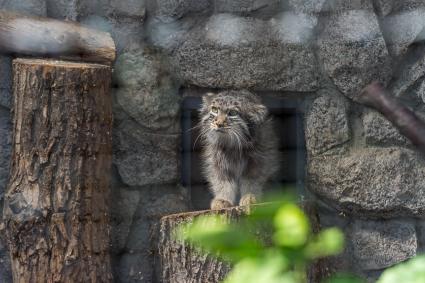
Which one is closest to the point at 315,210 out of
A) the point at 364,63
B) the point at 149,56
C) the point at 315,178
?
the point at 315,178

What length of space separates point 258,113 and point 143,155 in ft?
1.15

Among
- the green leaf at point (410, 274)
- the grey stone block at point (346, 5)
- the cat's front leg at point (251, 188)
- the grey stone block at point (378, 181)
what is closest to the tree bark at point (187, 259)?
the cat's front leg at point (251, 188)

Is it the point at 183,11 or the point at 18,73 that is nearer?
the point at 18,73

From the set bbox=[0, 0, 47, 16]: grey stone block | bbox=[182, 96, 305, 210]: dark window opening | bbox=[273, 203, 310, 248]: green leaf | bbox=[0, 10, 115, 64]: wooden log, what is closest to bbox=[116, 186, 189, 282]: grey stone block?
bbox=[182, 96, 305, 210]: dark window opening

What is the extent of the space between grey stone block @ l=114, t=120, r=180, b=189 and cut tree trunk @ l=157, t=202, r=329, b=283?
0.27 m

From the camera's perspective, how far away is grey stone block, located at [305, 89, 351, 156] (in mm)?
2252

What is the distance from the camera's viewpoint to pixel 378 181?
221 cm

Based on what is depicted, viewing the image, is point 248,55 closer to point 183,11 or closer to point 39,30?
point 183,11

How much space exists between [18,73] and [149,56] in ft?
1.28

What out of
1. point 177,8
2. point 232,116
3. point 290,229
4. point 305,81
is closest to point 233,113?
point 232,116

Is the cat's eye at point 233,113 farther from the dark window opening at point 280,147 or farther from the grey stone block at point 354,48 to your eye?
the grey stone block at point 354,48

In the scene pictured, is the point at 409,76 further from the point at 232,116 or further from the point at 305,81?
the point at 232,116

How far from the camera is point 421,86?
220 centimetres

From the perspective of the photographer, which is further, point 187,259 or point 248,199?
point 248,199
